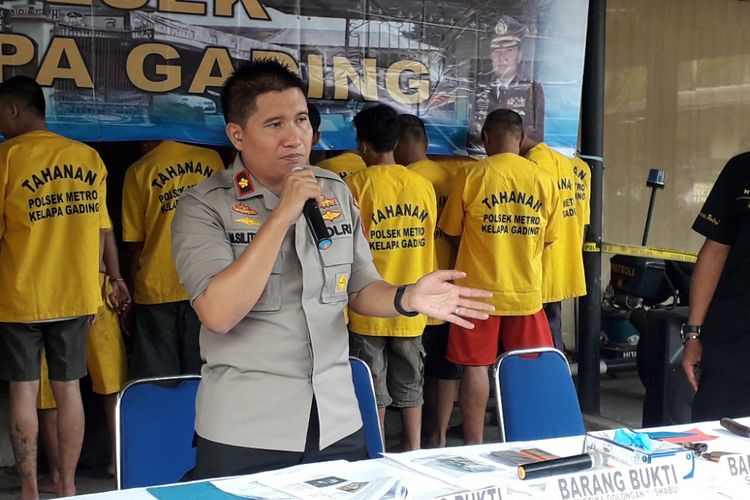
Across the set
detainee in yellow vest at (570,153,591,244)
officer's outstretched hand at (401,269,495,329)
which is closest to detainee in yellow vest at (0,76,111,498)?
officer's outstretched hand at (401,269,495,329)

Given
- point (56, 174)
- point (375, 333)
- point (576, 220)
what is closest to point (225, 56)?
point (56, 174)

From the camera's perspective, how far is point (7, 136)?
3770mm

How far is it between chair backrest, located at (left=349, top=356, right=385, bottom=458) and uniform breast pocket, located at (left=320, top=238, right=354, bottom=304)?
1.57 feet

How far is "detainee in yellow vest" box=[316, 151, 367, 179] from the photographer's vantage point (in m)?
4.46

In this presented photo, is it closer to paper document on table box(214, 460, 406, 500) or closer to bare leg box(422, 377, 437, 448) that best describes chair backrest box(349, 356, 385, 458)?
paper document on table box(214, 460, 406, 500)

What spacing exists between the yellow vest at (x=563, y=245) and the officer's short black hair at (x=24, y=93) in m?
2.49

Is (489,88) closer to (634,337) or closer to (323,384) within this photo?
(634,337)

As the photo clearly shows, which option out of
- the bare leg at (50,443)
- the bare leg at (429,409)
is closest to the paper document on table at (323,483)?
the bare leg at (50,443)

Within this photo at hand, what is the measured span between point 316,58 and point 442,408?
1904 millimetres

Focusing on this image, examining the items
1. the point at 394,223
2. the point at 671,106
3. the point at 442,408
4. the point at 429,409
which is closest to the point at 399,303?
the point at 394,223

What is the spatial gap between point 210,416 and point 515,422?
1038 millimetres

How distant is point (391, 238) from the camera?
166 inches

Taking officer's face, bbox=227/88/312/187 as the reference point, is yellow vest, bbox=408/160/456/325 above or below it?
below

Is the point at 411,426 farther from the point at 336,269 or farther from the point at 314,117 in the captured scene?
the point at 336,269
